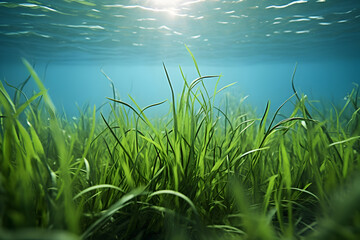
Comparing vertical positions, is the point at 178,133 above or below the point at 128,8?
below

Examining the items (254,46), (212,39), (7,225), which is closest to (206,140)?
(7,225)

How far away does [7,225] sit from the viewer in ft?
3.07

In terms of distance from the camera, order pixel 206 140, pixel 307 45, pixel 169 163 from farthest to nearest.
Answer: pixel 307 45
pixel 206 140
pixel 169 163

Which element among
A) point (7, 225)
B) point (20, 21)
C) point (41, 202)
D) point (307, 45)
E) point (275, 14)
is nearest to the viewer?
point (7, 225)

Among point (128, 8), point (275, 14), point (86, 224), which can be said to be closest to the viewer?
point (86, 224)

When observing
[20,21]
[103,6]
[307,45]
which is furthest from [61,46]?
[307,45]

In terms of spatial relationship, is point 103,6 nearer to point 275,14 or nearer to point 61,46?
point 275,14

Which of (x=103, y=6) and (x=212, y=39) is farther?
(x=212, y=39)

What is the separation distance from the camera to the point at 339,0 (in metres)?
9.95

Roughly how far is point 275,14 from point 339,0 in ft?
9.67

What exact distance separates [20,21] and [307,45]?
2370 cm

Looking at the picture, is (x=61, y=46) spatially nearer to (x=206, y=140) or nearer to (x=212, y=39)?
(x=212, y=39)

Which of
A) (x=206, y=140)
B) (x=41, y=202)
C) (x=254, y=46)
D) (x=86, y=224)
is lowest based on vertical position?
(x=86, y=224)

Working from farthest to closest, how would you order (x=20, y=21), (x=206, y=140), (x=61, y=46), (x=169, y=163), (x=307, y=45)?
(x=307, y=45), (x=61, y=46), (x=20, y=21), (x=206, y=140), (x=169, y=163)
